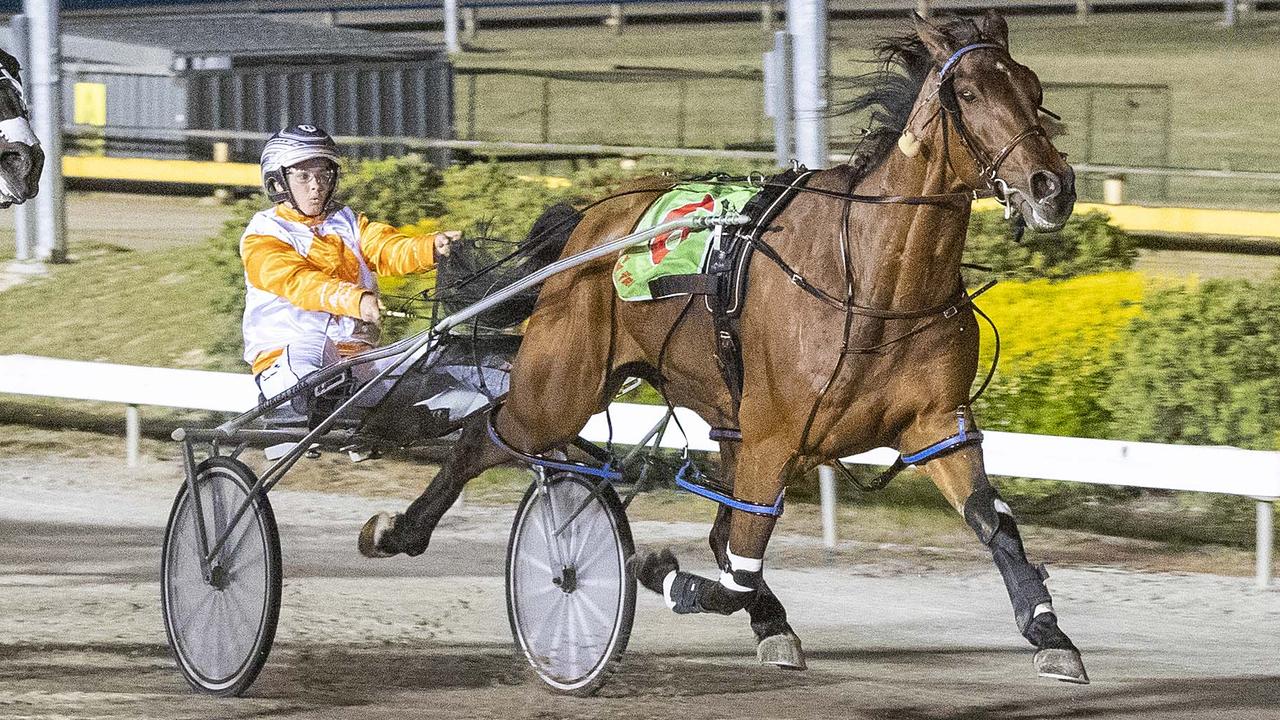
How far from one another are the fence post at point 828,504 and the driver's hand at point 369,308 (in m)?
2.73

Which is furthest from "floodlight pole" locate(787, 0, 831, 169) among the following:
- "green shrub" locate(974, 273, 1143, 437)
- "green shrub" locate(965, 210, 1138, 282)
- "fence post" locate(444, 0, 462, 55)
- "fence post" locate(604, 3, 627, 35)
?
"fence post" locate(604, 3, 627, 35)

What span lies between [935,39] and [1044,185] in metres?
0.56

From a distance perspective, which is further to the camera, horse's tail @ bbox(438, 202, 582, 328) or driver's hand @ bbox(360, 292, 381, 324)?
horse's tail @ bbox(438, 202, 582, 328)

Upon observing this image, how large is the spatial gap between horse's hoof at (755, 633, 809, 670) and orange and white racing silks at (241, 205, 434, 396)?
1616 mm

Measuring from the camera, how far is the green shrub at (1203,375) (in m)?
7.99

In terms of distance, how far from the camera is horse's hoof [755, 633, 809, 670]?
534 centimetres

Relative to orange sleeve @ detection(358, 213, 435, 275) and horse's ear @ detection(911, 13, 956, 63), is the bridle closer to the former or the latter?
horse's ear @ detection(911, 13, 956, 63)

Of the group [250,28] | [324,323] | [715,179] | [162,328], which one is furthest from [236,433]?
[250,28]

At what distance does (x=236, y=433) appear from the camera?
6.13 m

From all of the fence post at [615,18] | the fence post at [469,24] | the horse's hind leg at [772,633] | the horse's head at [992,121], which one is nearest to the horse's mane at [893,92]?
the horse's head at [992,121]

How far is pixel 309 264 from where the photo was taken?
19.9 feet

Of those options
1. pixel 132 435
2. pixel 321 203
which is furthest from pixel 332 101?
pixel 321 203

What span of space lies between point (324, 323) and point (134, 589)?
172cm

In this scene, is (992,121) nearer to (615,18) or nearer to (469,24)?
(615,18)
